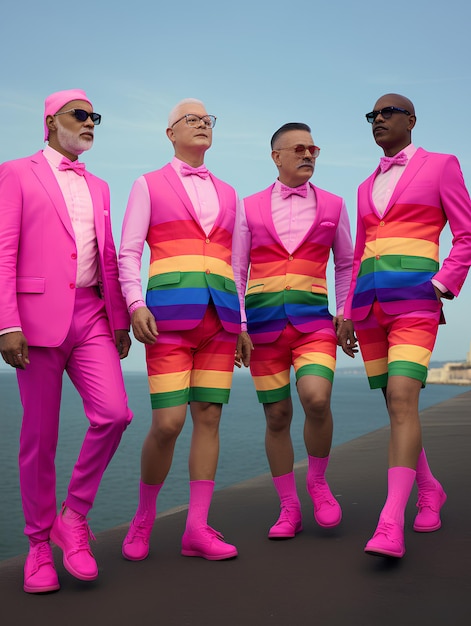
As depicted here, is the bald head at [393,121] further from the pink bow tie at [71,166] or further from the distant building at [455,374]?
the distant building at [455,374]

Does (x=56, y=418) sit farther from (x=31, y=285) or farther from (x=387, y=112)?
(x=387, y=112)

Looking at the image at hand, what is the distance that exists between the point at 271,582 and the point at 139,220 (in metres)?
1.70

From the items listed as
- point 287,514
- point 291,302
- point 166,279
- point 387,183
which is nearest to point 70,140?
point 166,279

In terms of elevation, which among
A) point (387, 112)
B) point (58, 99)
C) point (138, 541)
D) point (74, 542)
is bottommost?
point (138, 541)

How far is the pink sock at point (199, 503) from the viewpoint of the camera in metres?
3.54

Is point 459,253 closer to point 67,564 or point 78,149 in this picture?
point 78,149

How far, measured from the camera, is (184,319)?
351cm

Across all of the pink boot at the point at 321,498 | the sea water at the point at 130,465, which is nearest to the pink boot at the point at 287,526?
the pink boot at the point at 321,498

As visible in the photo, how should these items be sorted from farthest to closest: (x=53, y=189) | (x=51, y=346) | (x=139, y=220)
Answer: (x=139, y=220) < (x=53, y=189) < (x=51, y=346)

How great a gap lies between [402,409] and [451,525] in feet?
2.72

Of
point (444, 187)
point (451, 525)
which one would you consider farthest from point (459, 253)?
point (451, 525)

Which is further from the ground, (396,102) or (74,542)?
(396,102)

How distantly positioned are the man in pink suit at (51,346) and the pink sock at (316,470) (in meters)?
1.08

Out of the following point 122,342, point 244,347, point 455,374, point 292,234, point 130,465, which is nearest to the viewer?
point 122,342
